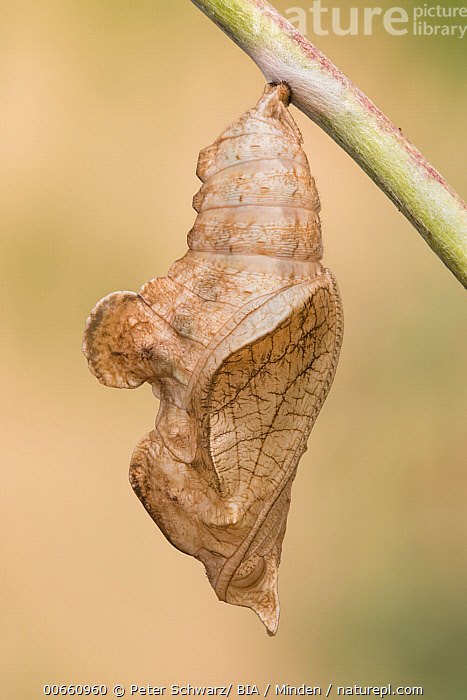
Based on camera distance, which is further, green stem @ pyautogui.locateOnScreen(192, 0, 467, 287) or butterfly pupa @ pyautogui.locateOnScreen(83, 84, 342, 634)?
butterfly pupa @ pyautogui.locateOnScreen(83, 84, 342, 634)

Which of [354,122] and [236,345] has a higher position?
[354,122]

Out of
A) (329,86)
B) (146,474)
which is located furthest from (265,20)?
(146,474)

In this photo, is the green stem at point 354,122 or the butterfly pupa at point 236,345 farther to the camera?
the butterfly pupa at point 236,345

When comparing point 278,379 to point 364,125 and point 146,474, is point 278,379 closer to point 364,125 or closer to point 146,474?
point 146,474
